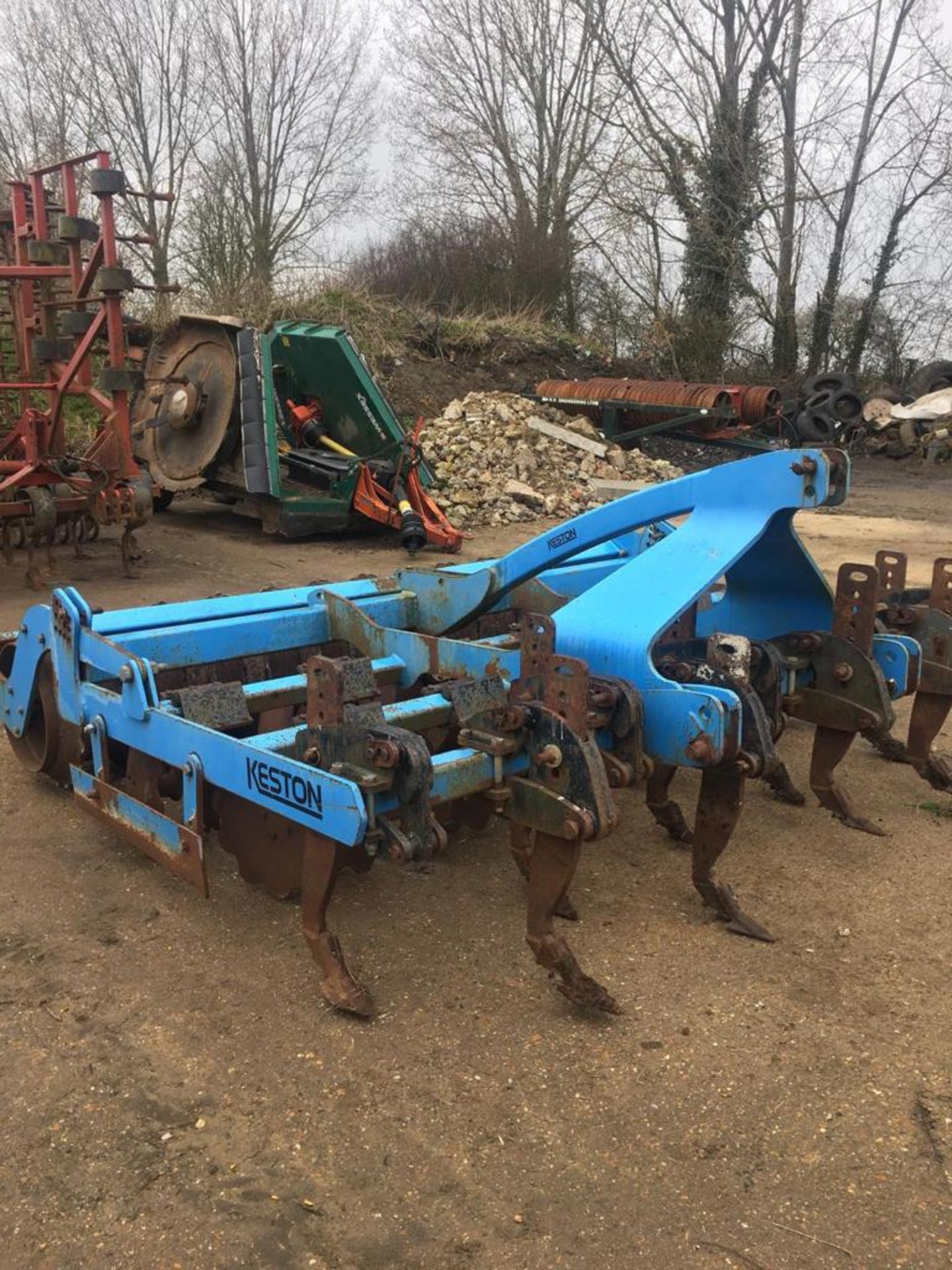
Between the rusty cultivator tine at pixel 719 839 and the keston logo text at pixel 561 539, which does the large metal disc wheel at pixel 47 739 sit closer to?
the keston logo text at pixel 561 539

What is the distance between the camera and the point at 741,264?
20422mm

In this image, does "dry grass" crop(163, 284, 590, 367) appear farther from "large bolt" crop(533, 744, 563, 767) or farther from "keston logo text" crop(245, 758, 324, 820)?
"large bolt" crop(533, 744, 563, 767)

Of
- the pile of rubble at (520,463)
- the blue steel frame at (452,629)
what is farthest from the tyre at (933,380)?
the blue steel frame at (452,629)

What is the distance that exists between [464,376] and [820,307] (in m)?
9.06

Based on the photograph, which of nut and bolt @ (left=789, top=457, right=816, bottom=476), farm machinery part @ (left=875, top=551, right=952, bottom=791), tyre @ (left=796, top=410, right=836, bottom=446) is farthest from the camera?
tyre @ (left=796, top=410, right=836, bottom=446)

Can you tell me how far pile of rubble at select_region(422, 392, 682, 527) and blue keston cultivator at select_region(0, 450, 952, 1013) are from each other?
6.61 meters

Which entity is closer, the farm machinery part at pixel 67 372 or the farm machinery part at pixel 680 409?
the farm machinery part at pixel 67 372

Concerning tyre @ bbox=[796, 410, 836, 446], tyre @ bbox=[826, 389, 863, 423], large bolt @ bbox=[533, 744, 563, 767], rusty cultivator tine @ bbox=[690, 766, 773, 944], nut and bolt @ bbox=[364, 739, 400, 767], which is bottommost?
rusty cultivator tine @ bbox=[690, 766, 773, 944]

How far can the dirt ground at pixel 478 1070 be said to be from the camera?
6.02ft

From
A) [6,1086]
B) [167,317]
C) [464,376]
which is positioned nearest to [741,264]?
[464,376]

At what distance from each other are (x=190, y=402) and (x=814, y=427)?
10.3 m

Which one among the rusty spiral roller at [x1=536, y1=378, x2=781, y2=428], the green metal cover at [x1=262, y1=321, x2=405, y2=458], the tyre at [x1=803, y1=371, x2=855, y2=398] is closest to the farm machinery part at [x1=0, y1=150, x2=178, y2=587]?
the green metal cover at [x1=262, y1=321, x2=405, y2=458]

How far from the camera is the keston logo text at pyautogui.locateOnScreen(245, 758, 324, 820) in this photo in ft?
7.43

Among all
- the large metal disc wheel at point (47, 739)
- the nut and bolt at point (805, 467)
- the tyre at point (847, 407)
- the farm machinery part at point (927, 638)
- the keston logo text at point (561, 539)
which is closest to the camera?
the nut and bolt at point (805, 467)
